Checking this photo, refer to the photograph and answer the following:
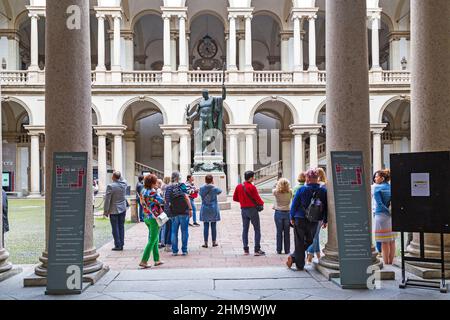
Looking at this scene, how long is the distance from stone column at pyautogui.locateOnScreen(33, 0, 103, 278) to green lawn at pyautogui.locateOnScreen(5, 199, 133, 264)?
3387 millimetres

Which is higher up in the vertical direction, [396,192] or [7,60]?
[7,60]

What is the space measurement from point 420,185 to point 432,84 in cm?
152

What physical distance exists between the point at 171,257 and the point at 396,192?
4.42 meters

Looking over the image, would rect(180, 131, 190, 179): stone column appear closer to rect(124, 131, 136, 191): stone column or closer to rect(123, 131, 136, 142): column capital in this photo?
rect(124, 131, 136, 191): stone column

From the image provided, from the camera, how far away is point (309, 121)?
2823 cm

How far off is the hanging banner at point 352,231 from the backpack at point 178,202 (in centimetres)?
375

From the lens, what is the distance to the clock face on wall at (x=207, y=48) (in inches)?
1438

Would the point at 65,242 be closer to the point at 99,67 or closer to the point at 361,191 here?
the point at 361,191

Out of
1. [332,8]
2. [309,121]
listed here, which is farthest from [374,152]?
[332,8]

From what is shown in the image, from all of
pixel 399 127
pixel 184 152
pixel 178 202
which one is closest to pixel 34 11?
pixel 184 152

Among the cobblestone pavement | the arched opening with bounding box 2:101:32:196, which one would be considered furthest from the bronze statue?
the arched opening with bounding box 2:101:32:196

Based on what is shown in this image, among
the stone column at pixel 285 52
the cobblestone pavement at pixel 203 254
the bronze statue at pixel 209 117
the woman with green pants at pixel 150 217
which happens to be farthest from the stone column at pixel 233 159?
the woman with green pants at pixel 150 217
